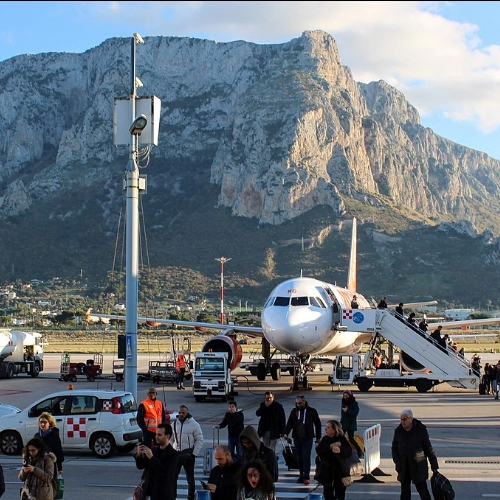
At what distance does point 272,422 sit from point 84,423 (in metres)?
4.88

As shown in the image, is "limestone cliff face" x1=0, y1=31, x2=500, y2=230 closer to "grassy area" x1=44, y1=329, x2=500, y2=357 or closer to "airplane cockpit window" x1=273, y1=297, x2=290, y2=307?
"grassy area" x1=44, y1=329, x2=500, y2=357

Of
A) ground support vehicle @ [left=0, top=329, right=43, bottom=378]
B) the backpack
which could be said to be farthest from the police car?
ground support vehicle @ [left=0, top=329, right=43, bottom=378]

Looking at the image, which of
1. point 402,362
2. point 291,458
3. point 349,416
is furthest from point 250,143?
point 291,458

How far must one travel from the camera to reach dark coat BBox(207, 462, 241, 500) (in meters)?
9.09

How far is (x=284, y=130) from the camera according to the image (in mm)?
165625

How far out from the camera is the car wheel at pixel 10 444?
18.4 meters

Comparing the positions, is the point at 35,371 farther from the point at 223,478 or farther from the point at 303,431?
the point at 223,478

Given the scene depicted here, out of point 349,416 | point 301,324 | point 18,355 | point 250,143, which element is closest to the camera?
point 349,416

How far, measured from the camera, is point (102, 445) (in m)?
18.0

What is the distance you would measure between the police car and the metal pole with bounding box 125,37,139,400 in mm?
2221

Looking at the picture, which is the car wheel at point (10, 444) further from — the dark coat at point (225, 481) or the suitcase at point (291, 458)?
the dark coat at point (225, 481)

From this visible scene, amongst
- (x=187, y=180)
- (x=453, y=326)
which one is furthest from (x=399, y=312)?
(x=187, y=180)

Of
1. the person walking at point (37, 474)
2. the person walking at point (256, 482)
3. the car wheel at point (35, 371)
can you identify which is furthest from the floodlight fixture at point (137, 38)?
the car wheel at point (35, 371)

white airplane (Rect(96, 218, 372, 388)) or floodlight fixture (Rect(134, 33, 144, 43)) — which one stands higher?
floodlight fixture (Rect(134, 33, 144, 43))
